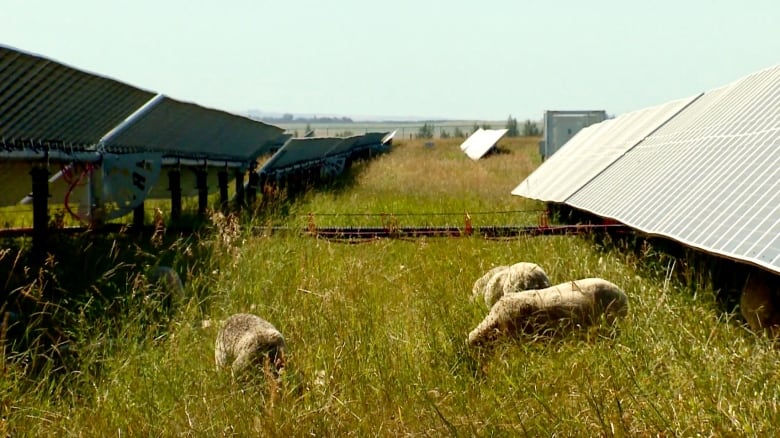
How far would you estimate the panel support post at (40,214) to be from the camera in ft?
26.5

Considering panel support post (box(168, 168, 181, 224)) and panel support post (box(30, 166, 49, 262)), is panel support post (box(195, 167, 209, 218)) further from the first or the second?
panel support post (box(30, 166, 49, 262))

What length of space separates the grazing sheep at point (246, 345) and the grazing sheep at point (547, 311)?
115 cm

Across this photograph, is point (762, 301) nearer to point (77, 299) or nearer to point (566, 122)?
point (77, 299)

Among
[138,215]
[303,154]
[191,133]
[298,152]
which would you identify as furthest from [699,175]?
[303,154]

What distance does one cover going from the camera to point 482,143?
43656mm

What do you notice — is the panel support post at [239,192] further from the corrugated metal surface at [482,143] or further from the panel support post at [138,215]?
the corrugated metal surface at [482,143]

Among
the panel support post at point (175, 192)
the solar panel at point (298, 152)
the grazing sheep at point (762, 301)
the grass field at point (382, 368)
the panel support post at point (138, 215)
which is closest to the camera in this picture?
the grass field at point (382, 368)

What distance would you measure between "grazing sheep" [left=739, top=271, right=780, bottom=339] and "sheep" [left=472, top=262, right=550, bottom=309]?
1.33 meters

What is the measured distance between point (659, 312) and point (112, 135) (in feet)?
22.1

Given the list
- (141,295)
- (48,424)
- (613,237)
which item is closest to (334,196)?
(613,237)

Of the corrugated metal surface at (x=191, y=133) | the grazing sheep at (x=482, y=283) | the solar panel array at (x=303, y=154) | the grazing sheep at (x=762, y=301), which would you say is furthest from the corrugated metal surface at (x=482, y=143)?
the grazing sheep at (x=762, y=301)

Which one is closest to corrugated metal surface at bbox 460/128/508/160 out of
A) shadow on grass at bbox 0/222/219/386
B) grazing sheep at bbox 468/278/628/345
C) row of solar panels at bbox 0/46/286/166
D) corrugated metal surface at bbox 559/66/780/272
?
row of solar panels at bbox 0/46/286/166

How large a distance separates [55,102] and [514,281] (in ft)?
16.4

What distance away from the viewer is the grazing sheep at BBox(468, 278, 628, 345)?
5.11 meters
